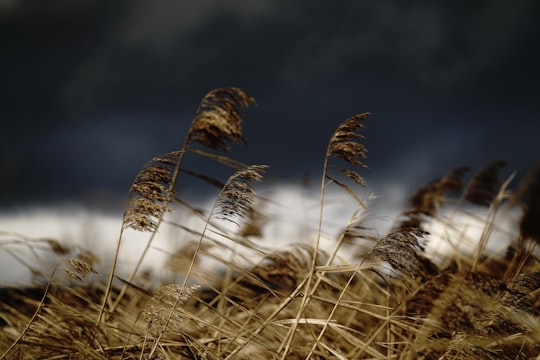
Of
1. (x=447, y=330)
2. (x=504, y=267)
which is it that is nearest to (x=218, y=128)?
(x=447, y=330)

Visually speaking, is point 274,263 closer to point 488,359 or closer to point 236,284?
point 236,284

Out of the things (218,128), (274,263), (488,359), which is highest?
(218,128)

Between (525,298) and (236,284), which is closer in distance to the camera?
(525,298)

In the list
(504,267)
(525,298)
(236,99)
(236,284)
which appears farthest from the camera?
(504,267)

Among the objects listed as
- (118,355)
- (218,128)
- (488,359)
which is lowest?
(118,355)

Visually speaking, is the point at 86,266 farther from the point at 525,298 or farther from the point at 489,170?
the point at 489,170

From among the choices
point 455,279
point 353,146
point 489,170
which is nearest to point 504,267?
point 489,170

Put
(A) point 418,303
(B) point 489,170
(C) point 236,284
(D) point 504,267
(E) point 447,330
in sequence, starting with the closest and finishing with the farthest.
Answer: (E) point 447,330, (A) point 418,303, (C) point 236,284, (D) point 504,267, (B) point 489,170

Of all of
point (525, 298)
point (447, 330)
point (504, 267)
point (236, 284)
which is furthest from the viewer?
point (504, 267)

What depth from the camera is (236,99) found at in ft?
8.09

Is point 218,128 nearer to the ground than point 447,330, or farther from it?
farther from it

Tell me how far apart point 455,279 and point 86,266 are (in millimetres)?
1448

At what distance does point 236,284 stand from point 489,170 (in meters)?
2.28

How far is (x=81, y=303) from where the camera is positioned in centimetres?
273
